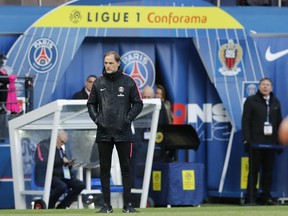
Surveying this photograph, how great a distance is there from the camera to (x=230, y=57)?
66.8 feet

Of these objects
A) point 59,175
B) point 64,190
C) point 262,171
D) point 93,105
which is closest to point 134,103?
point 93,105

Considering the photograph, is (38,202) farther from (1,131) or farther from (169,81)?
(169,81)

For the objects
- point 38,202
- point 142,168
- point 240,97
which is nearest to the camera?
point 38,202

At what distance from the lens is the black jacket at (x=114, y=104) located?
14.3 meters

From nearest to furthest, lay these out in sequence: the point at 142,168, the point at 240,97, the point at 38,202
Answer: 1. the point at 38,202
2. the point at 142,168
3. the point at 240,97

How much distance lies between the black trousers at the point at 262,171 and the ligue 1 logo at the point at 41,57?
356cm

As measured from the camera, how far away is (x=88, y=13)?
1984cm

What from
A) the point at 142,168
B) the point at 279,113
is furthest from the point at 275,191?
the point at 142,168

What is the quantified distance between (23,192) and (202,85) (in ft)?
12.5

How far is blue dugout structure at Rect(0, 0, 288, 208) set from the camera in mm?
19641

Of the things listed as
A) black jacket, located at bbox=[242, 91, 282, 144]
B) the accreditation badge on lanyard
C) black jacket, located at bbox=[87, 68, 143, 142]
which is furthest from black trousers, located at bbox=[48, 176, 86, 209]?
black jacket, located at bbox=[87, 68, 143, 142]

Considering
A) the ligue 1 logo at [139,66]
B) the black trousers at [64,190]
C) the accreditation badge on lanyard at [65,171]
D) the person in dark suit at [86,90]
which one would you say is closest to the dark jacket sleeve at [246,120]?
the ligue 1 logo at [139,66]

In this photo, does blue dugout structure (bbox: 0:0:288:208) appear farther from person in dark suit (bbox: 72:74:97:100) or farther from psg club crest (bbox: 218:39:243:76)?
person in dark suit (bbox: 72:74:97:100)

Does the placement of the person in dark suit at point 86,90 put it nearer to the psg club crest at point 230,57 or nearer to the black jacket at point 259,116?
the psg club crest at point 230,57
